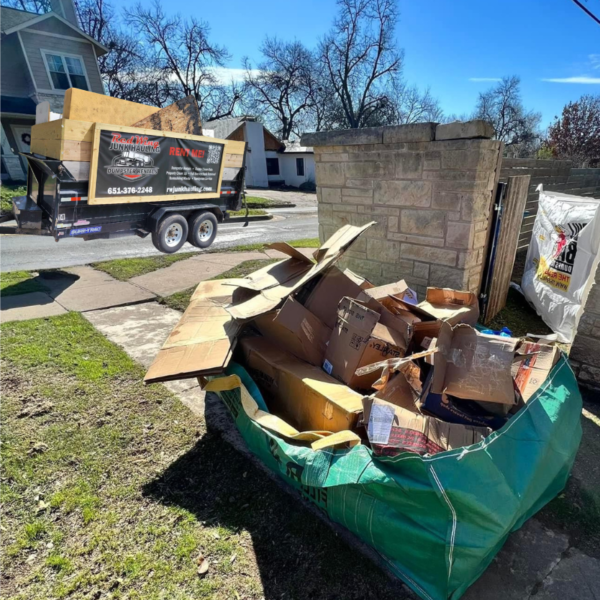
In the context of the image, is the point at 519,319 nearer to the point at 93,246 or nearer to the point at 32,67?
the point at 93,246

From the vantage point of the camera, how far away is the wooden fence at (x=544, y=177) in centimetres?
532

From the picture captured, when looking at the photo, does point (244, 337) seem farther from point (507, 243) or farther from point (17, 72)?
point (17, 72)

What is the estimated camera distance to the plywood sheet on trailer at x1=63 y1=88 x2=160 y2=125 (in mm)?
6246

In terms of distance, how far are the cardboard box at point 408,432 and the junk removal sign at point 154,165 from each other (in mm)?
6762

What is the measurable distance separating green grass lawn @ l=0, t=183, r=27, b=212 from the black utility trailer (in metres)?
6.46

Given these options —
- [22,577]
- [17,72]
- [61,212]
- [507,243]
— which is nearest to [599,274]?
[507,243]

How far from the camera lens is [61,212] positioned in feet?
21.1

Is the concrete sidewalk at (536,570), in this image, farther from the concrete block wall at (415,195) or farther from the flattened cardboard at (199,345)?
the concrete block wall at (415,195)

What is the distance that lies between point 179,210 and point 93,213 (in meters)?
1.87

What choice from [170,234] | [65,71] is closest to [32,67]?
[65,71]

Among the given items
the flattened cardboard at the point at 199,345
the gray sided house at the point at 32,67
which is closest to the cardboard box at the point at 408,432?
the flattened cardboard at the point at 199,345

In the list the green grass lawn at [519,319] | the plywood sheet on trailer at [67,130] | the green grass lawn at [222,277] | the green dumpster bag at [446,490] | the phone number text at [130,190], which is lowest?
the green grass lawn at [519,319]

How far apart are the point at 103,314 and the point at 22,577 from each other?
145 inches

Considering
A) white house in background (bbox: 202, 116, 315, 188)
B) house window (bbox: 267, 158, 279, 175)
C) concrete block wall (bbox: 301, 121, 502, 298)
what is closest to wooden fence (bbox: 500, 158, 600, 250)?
concrete block wall (bbox: 301, 121, 502, 298)
